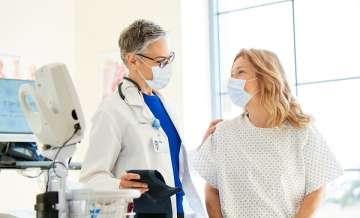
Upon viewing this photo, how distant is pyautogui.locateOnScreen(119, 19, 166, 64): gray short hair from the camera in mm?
1969

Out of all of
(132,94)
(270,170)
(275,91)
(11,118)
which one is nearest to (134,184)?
(132,94)

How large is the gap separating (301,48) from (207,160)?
179 cm

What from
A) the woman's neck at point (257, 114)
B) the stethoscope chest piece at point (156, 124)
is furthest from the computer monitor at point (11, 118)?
the woman's neck at point (257, 114)

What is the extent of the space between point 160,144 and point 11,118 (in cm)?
72

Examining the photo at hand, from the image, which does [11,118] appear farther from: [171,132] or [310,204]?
[310,204]

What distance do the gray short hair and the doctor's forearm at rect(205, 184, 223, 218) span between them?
2.04ft

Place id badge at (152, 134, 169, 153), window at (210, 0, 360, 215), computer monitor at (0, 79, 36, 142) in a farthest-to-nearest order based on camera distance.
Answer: window at (210, 0, 360, 215), computer monitor at (0, 79, 36, 142), id badge at (152, 134, 169, 153)

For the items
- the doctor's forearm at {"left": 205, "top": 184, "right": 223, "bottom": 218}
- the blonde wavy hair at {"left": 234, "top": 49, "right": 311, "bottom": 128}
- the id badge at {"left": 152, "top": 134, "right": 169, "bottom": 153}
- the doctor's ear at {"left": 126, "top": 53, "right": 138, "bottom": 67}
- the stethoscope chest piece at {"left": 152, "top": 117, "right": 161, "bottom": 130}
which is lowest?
the doctor's forearm at {"left": 205, "top": 184, "right": 223, "bottom": 218}

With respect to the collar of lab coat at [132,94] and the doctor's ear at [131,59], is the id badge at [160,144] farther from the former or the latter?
the doctor's ear at [131,59]

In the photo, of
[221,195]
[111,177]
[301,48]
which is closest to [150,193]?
[111,177]

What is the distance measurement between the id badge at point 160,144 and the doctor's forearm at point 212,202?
36 centimetres

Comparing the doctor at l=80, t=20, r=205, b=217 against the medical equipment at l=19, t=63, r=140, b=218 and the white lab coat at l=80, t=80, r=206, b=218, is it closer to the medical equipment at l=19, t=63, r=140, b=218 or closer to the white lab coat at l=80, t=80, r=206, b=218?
the white lab coat at l=80, t=80, r=206, b=218

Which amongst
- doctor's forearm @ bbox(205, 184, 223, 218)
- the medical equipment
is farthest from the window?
the medical equipment

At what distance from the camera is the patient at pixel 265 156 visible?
207 centimetres
